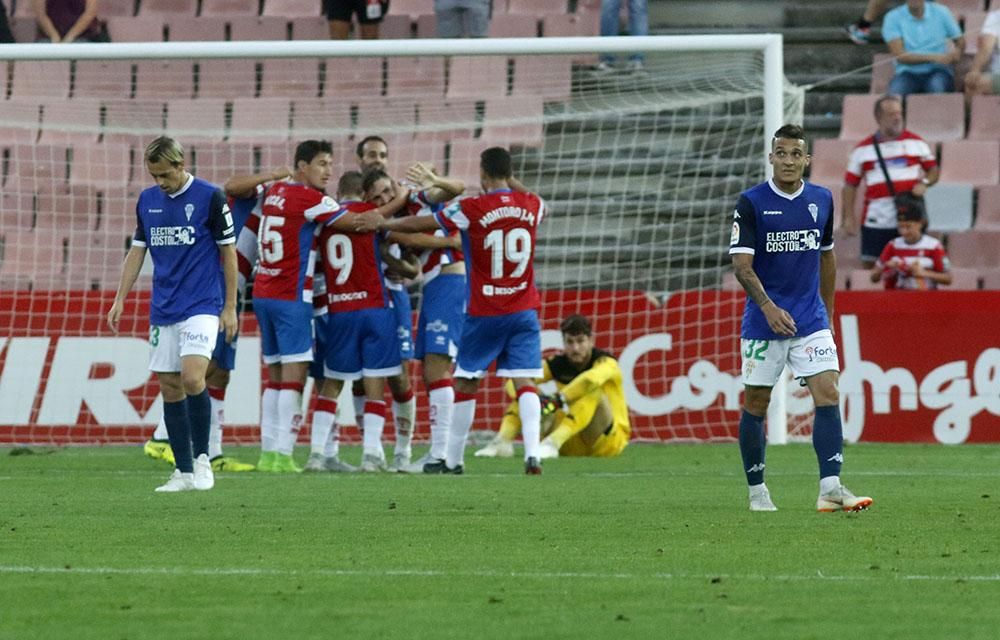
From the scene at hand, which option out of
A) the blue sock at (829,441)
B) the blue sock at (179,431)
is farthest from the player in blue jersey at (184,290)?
the blue sock at (829,441)

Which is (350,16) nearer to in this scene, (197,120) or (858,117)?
(197,120)

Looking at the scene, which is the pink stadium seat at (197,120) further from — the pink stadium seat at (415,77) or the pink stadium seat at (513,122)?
the pink stadium seat at (513,122)

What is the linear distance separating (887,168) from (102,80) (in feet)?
23.6

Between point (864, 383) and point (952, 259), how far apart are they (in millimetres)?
2195

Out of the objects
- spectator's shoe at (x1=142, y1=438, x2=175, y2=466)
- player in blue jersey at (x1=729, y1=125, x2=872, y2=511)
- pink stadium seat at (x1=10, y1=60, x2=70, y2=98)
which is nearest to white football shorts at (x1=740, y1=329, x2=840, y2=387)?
player in blue jersey at (x1=729, y1=125, x2=872, y2=511)

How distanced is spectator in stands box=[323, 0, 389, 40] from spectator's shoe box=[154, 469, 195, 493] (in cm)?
847

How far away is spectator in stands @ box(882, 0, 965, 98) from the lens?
57.1 ft

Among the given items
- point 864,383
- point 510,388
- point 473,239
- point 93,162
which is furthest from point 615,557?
point 93,162

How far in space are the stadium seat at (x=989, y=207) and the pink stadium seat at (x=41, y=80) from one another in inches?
327

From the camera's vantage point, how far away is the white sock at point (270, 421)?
12242 mm

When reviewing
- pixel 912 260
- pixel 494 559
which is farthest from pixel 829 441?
pixel 912 260

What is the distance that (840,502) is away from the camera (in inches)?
339

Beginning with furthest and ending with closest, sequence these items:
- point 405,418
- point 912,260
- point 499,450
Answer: point 912,260, point 499,450, point 405,418

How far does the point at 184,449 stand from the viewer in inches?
394
